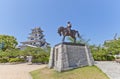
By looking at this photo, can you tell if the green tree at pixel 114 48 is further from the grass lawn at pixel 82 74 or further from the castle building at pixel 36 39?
the castle building at pixel 36 39

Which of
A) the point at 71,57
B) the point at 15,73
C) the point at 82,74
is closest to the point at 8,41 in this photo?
the point at 15,73

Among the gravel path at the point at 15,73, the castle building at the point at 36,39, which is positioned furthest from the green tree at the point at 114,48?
the castle building at the point at 36,39

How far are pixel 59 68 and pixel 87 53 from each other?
12.9 ft

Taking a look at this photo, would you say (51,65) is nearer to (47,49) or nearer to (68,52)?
(68,52)

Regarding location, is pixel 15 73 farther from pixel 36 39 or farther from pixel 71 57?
pixel 36 39

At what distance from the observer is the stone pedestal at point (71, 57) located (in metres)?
17.2

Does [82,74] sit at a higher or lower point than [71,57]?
lower

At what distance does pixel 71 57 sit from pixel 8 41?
3465cm

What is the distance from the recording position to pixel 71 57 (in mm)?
17969

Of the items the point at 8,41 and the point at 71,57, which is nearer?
the point at 71,57

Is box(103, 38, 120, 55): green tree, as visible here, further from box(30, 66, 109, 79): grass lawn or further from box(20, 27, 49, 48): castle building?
box(20, 27, 49, 48): castle building

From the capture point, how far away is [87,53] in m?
19.1

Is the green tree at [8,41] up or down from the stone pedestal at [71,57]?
up

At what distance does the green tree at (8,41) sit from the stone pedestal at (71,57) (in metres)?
31.5
